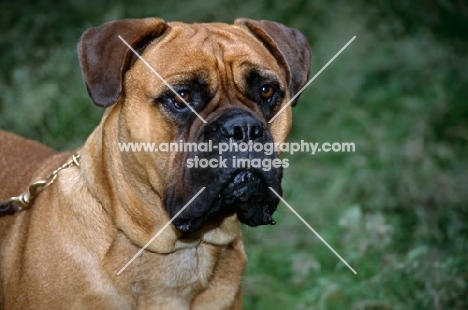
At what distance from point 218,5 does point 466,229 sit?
385 centimetres

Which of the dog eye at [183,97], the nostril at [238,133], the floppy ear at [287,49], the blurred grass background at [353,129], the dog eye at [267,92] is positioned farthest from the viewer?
the blurred grass background at [353,129]

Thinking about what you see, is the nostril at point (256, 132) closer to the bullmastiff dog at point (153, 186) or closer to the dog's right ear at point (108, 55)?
the bullmastiff dog at point (153, 186)

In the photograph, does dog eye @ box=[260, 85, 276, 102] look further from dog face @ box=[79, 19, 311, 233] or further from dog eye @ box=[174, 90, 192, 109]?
dog eye @ box=[174, 90, 192, 109]

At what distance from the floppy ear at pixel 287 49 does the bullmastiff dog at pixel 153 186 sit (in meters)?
0.14

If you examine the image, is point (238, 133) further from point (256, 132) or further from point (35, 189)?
point (35, 189)

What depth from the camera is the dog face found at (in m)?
3.54

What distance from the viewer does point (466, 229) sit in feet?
19.3

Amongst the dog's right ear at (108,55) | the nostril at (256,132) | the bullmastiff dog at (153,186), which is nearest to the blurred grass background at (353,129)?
the bullmastiff dog at (153,186)

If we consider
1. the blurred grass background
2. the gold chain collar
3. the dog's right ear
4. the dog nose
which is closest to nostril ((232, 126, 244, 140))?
the dog nose

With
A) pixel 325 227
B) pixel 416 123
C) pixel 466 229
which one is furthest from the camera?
pixel 416 123

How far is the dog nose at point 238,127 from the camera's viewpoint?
3.50 meters

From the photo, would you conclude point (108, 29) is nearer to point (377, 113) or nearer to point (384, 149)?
point (384, 149)

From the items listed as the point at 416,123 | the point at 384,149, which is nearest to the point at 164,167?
the point at 384,149

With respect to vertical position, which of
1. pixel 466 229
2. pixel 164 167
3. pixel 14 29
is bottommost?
pixel 466 229
